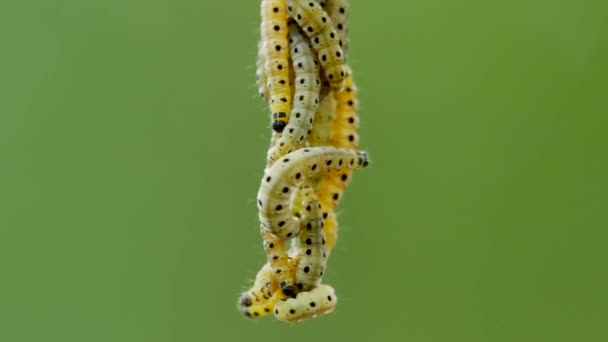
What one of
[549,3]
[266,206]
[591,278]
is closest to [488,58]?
[549,3]

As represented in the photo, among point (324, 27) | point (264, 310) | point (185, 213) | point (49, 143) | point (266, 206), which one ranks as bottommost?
point (264, 310)

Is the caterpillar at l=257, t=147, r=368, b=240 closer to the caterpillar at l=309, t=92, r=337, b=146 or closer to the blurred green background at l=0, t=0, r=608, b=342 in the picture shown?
the caterpillar at l=309, t=92, r=337, b=146

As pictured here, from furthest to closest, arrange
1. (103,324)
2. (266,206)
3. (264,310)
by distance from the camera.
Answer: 1. (103,324)
2. (264,310)
3. (266,206)

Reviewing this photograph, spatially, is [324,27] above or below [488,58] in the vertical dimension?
below

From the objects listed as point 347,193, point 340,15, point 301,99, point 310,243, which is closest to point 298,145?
point 301,99

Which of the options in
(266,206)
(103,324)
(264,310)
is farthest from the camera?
(103,324)

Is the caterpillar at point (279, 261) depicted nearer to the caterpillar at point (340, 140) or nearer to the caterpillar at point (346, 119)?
the caterpillar at point (340, 140)

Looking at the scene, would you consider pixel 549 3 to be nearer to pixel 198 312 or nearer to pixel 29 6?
pixel 198 312
